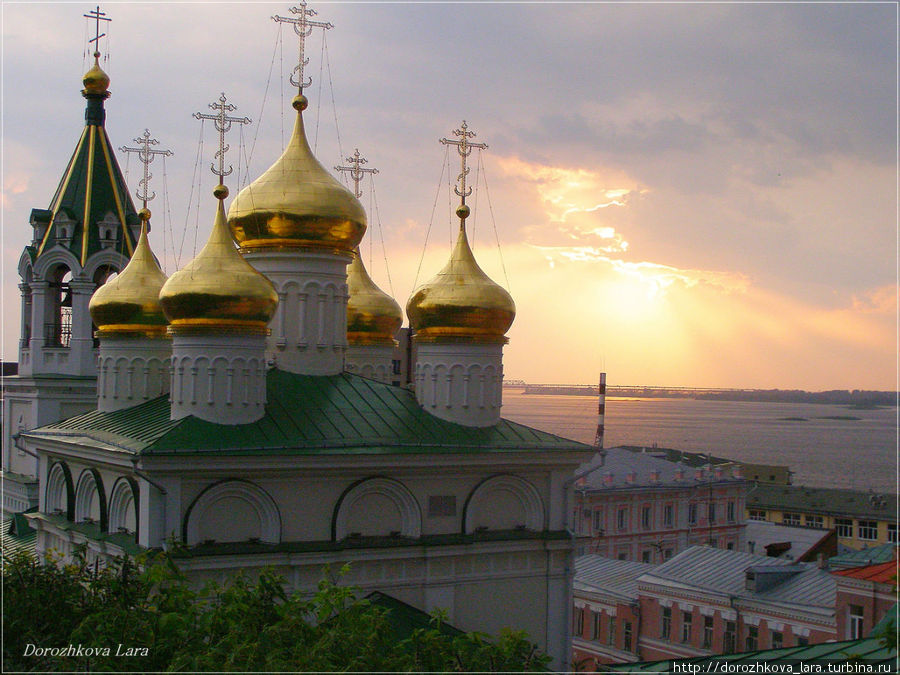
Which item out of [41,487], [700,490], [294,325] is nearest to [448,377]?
[294,325]

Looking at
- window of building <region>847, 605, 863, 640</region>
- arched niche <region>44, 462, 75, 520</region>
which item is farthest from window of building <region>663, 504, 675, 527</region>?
arched niche <region>44, 462, 75, 520</region>

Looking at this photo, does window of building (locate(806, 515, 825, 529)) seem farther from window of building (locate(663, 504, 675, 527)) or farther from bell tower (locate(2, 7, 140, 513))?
bell tower (locate(2, 7, 140, 513))

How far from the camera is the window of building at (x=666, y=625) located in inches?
1029

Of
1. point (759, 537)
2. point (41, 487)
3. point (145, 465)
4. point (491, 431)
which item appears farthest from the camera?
point (759, 537)

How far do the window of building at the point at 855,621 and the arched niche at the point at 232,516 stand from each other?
9.81 metres

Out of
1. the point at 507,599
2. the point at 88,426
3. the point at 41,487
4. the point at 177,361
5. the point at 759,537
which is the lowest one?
the point at 759,537

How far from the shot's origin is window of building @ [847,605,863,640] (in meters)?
17.3

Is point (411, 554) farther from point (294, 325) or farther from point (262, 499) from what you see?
point (294, 325)

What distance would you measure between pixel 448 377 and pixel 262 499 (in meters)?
3.63

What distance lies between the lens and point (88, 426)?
16344mm

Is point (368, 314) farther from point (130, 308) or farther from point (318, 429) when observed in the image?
→ point (318, 429)

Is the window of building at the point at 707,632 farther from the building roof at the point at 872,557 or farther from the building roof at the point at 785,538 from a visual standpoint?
the building roof at the point at 785,538

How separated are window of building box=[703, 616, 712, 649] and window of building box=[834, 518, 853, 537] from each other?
1036 inches

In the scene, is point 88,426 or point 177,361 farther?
point 88,426
